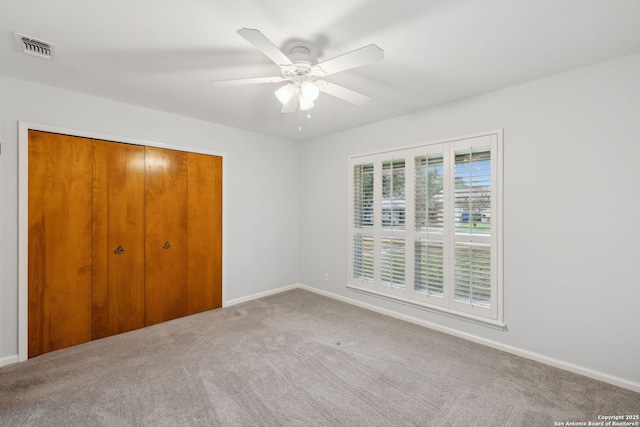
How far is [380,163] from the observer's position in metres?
3.63

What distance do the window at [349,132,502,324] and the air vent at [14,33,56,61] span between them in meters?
3.12

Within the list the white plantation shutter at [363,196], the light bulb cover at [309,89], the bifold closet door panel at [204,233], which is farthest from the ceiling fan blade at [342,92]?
the bifold closet door panel at [204,233]

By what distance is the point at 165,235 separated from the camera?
131 inches

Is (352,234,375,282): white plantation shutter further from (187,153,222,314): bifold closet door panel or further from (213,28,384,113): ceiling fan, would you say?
(213,28,384,113): ceiling fan

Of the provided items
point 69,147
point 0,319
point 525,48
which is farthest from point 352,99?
point 0,319

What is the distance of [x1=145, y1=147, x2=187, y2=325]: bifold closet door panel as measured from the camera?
321cm

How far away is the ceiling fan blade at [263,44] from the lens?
140 cm

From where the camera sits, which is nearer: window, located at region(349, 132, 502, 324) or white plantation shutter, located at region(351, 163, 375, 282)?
window, located at region(349, 132, 502, 324)

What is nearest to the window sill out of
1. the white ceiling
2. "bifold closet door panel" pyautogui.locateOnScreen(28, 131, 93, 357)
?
the white ceiling

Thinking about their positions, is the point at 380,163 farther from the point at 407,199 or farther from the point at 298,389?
the point at 298,389

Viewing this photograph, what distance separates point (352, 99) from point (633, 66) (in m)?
2.05

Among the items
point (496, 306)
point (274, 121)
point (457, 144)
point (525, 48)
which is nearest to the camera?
point (525, 48)

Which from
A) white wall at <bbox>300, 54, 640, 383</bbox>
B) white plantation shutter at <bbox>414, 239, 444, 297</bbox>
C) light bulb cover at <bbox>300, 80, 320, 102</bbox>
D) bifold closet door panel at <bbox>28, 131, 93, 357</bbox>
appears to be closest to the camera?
light bulb cover at <bbox>300, 80, 320, 102</bbox>

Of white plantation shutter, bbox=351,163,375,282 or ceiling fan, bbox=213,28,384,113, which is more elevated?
ceiling fan, bbox=213,28,384,113
